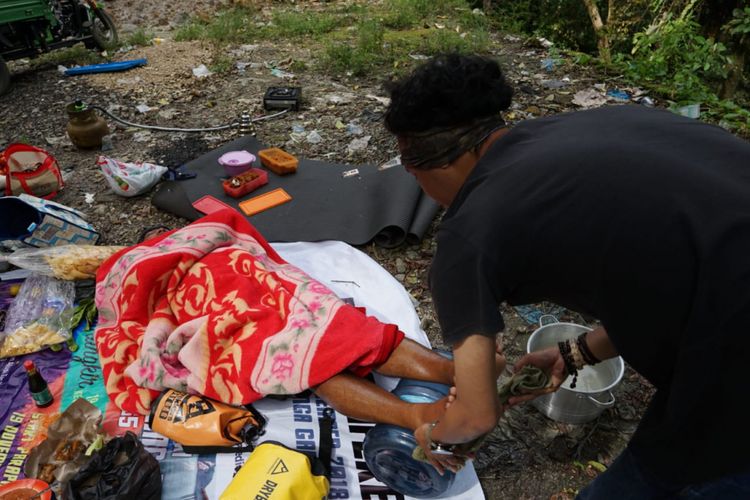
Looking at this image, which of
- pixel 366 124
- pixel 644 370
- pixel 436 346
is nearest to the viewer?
pixel 644 370

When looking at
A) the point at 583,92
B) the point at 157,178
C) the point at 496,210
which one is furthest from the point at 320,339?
the point at 583,92

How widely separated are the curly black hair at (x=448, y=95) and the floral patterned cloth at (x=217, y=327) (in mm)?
1142

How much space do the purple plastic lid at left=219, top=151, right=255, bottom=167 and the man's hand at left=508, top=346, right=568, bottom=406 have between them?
274cm

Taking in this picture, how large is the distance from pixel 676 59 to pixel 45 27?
278 inches

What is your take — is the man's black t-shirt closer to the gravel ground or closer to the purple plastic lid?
the gravel ground

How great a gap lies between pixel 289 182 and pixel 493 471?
254cm

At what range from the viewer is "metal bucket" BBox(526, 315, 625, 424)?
2098 mm

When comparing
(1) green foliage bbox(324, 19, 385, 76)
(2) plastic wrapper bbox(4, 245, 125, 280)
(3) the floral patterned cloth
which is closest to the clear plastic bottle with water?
(3) the floral patterned cloth

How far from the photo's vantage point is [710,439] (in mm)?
1136

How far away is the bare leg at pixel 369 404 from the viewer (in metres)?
1.92

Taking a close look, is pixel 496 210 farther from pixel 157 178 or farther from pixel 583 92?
pixel 583 92

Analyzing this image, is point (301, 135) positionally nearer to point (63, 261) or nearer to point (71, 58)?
point (63, 261)

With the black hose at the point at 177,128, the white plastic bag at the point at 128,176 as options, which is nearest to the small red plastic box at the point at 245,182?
the white plastic bag at the point at 128,176

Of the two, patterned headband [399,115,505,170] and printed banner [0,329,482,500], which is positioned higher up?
patterned headband [399,115,505,170]
